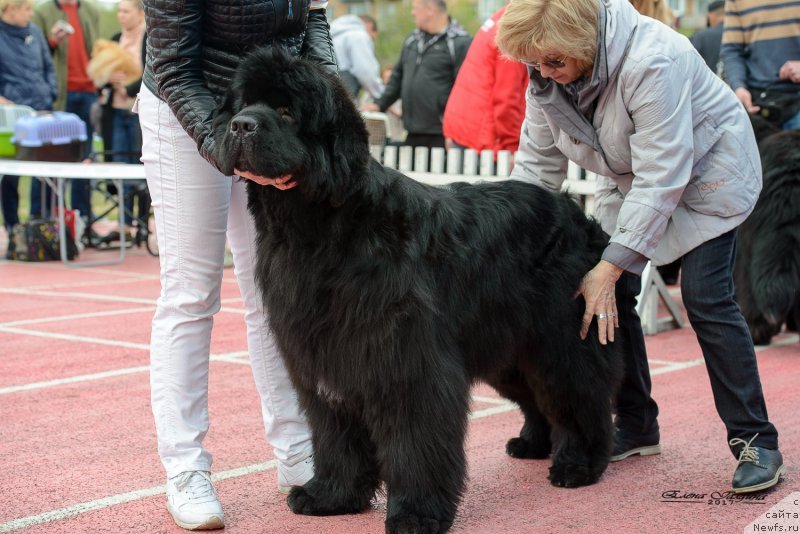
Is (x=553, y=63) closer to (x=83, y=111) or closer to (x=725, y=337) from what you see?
(x=725, y=337)

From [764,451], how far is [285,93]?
2226 mm

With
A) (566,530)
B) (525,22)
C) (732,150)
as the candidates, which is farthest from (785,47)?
(566,530)

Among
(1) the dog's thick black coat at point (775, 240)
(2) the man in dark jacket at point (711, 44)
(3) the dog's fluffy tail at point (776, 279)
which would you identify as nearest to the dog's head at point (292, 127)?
(1) the dog's thick black coat at point (775, 240)

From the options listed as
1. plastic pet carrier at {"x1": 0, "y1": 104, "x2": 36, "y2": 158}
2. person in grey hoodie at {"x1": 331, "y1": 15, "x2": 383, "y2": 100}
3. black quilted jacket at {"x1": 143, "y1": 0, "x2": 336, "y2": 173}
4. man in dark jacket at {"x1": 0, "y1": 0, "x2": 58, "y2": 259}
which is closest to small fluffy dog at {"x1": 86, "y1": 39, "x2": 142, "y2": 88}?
man in dark jacket at {"x1": 0, "y1": 0, "x2": 58, "y2": 259}

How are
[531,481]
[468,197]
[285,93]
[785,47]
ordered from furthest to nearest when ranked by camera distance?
[785,47] → [531,481] → [468,197] → [285,93]

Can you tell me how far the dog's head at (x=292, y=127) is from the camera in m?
2.69

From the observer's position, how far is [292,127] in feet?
9.10

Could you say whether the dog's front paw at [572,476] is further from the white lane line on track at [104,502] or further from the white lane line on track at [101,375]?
the white lane line on track at [101,375]

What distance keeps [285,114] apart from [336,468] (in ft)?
4.24

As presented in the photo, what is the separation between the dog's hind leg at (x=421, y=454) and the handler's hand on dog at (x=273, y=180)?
76cm

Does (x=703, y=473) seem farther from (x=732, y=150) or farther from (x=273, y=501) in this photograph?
(x=273, y=501)

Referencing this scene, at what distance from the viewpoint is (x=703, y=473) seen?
3.82 metres

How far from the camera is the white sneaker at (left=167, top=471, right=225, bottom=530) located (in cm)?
319

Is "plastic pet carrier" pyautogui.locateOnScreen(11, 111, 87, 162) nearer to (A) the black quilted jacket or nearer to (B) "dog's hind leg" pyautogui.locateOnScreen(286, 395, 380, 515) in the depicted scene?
(A) the black quilted jacket
